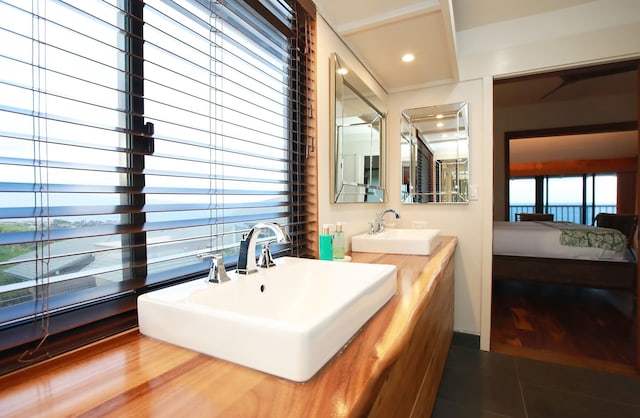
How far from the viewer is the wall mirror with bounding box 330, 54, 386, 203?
1.68 meters

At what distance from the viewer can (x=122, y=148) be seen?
2.59ft

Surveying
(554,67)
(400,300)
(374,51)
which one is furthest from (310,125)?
(554,67)

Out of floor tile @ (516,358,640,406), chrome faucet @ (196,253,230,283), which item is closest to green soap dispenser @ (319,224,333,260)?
chrome faucet @ (196,253,230,283)

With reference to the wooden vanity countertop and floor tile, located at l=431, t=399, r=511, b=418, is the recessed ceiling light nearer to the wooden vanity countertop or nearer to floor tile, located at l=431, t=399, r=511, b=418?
the wooden vanity countertop

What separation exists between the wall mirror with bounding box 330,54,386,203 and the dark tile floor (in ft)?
4.04

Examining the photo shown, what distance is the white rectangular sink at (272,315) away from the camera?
0.53 metres

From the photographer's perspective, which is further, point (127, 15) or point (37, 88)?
point (127, 15)

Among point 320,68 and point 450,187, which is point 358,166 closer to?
point 320,68

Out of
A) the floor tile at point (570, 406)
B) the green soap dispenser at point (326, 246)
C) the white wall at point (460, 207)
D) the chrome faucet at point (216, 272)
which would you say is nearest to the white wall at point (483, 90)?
the white wall at point (460, 207)

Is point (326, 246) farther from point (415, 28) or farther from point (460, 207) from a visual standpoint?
point (460, 207)

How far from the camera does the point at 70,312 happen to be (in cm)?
72

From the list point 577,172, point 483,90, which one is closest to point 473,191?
point 483,90

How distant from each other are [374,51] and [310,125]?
78 cm

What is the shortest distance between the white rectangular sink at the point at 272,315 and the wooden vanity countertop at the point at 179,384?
0.8 inches
